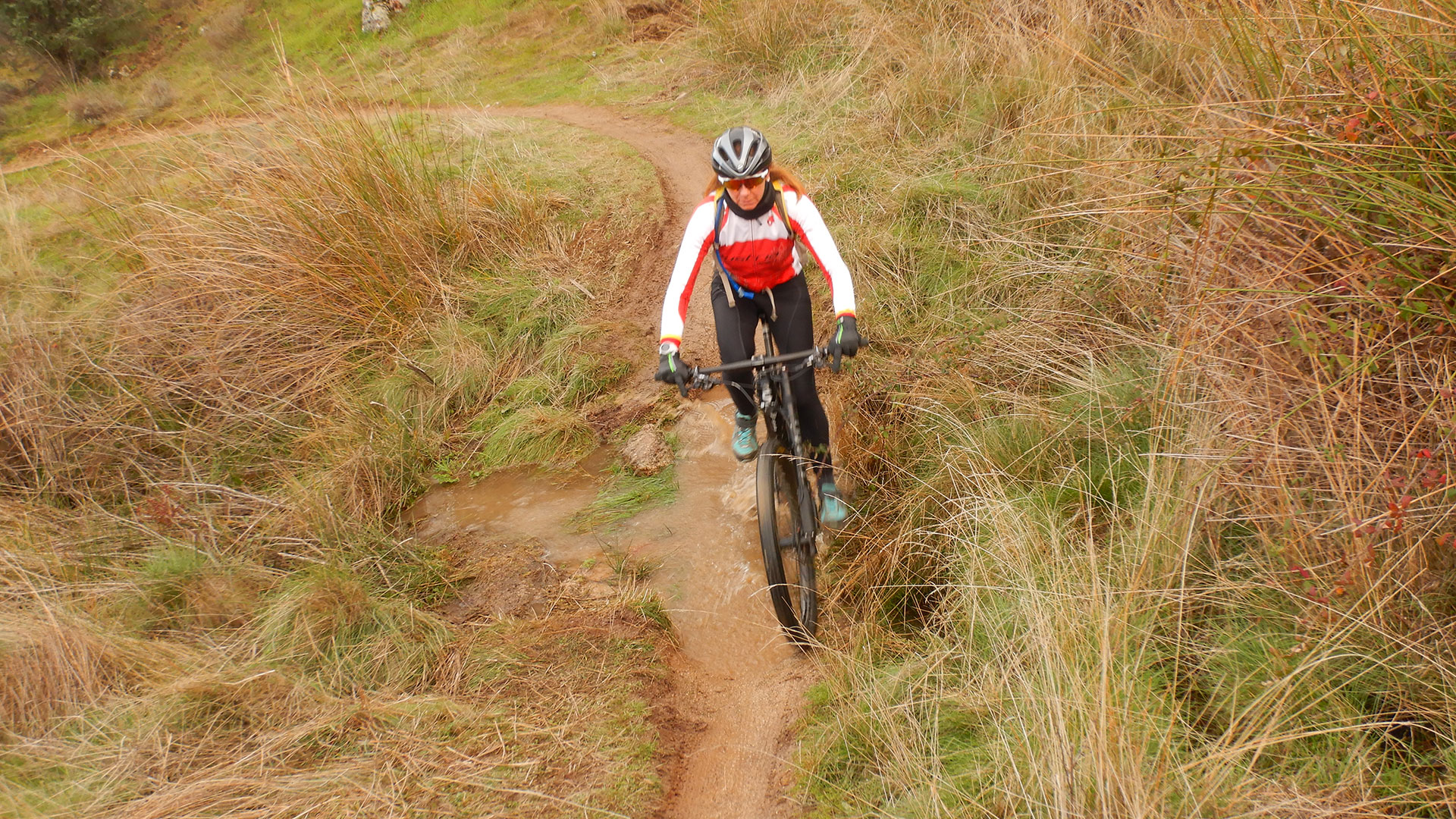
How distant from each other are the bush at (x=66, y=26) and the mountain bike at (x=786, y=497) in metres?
21.6

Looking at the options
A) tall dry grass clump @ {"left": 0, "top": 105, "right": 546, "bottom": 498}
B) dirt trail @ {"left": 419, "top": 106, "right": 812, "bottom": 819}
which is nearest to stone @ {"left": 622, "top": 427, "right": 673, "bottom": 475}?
dirt trail @ {"left": 419, "top": 106, "right": 812, "bottom": 819}

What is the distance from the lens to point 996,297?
4762mm

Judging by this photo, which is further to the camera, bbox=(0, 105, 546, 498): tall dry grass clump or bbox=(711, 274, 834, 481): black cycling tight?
bbox=(0, 105, 546, 498): tall dry grass clump

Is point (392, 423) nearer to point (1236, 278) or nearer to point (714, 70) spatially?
point (1236, 278)

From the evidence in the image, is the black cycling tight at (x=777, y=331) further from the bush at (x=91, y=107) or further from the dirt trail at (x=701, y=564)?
the bush at (x=91, y=107)

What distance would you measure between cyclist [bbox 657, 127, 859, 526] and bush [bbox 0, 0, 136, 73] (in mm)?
21065

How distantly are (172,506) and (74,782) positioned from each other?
6.94 feet

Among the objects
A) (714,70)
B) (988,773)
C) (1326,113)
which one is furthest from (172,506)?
(714,70)

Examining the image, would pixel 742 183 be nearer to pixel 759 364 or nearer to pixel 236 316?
pixel 759 364

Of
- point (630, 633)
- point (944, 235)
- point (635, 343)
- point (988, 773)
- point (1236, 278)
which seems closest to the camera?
point (988, 773)

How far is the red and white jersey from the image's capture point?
12.3ft

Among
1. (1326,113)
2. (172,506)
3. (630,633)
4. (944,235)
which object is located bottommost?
(630,633)

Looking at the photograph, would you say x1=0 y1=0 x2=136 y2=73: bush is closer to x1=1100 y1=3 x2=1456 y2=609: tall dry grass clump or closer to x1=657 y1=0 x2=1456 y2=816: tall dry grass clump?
x1=657 y1=0 x2=1456 y2=816: tall dry grass clump

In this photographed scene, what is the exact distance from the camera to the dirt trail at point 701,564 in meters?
3.19
